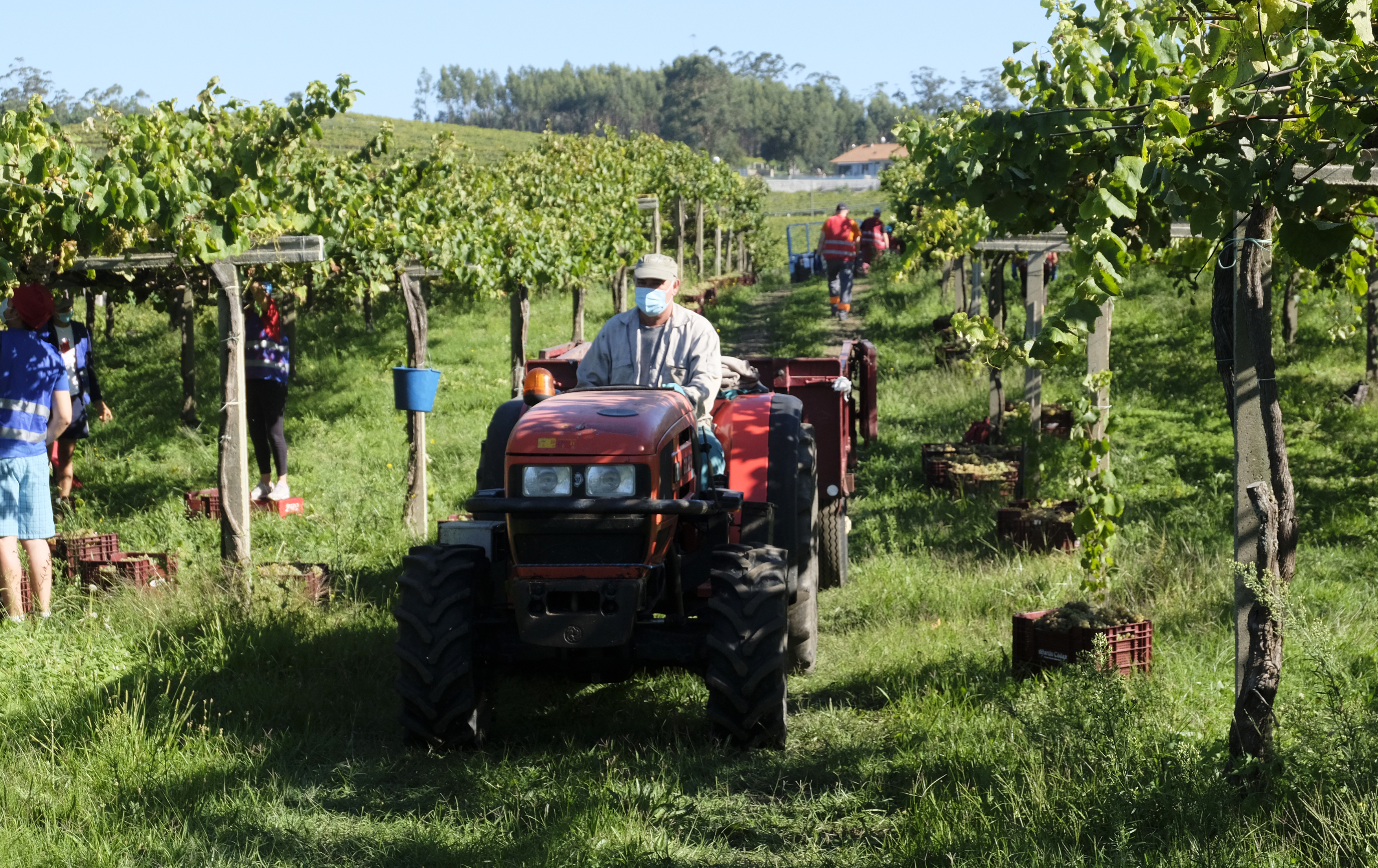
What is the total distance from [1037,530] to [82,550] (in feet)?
19.2

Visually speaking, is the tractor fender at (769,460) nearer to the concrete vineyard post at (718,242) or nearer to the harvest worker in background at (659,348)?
the harvest worker in background at (659,348)

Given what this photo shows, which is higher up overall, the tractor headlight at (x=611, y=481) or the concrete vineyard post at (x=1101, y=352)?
the concrete vineyard post at (x=1101, y=352)

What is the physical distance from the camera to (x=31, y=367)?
20.0ft

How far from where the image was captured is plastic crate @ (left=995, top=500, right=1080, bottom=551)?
772 cm

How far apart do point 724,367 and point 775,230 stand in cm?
5283

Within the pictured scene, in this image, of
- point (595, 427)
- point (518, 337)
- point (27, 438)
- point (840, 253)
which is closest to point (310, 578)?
point (27, 438)

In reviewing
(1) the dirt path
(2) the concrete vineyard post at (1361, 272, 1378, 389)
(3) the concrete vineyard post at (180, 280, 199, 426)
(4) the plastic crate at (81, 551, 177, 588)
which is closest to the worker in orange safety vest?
(1) the dirt path

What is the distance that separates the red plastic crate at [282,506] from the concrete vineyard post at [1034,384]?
18.1ft

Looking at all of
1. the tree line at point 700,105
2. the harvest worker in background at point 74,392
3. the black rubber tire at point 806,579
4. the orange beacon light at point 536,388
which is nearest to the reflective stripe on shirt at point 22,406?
the harvest worker in background at point 74,392

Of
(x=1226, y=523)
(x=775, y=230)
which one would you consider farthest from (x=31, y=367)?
(x=775, y=230)

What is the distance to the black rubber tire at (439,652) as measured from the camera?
181 inches

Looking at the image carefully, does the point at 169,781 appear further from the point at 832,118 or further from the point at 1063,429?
the point at 832,118

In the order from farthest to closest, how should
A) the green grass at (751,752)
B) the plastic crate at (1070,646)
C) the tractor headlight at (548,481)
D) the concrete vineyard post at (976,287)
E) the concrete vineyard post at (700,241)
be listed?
the concrete vineyard post at (700,241) < the concrete vineyard post at (976,287) < the plastic crate at (1070,646) < the tractor headlight at (548,481) < the green grass at (751,752)

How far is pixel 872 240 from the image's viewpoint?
25828mm
